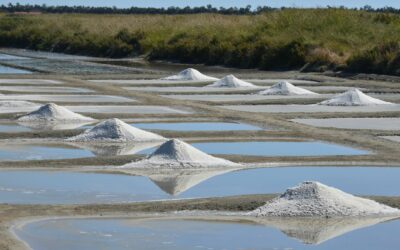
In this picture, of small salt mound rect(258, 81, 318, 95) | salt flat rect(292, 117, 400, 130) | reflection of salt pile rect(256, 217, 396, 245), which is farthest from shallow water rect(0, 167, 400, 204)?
small salt mound rect(258, 81, 318, 95)

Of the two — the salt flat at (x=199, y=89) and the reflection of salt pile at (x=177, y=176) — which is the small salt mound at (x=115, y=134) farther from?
the salt flat at (x=199, y=89)

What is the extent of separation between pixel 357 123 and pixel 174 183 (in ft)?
20.9

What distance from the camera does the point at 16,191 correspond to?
1027cm

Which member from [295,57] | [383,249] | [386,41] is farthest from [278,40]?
[383,249]

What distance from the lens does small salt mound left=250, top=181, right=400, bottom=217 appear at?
359 inches

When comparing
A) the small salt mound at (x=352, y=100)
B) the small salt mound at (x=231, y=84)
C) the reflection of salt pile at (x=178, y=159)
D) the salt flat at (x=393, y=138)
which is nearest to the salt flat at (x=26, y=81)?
the small salt mound at (x=231, y=84)

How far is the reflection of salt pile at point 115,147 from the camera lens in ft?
42.6

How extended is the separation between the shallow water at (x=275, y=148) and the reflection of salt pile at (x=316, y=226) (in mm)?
4124

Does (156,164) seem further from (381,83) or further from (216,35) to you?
(216,35)

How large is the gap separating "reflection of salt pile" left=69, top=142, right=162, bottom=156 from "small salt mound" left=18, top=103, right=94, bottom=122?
8.09ft

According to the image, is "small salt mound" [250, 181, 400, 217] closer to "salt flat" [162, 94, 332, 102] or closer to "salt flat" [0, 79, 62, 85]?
"salt flat" [162, 94, 332, 102]

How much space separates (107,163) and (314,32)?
1014 inches

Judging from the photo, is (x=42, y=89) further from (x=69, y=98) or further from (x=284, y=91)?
(x=284, y=91)

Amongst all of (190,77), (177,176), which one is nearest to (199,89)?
(190,77)
